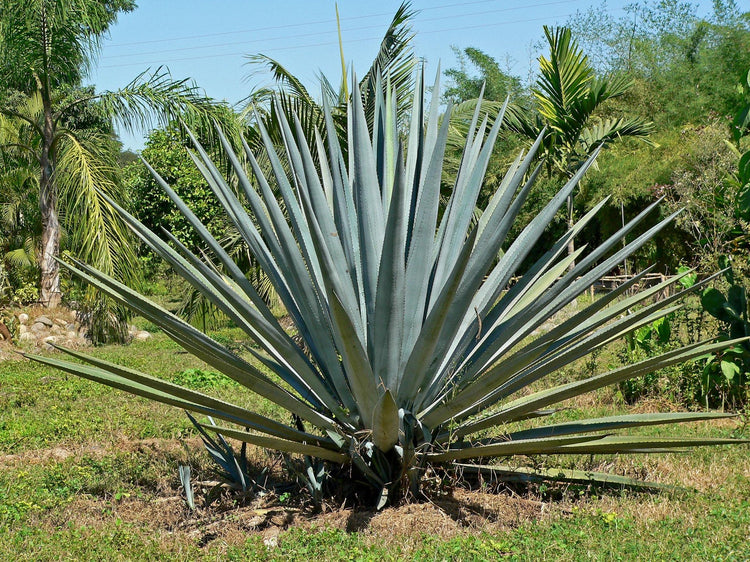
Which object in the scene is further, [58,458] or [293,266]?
[58,458]

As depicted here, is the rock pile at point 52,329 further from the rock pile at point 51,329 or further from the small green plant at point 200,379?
the small green plant at point 200,379

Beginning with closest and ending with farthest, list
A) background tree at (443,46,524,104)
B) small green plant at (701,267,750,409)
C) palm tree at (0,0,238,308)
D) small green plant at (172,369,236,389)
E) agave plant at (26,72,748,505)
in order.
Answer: agave plant at (26,72,748,505)
small green plant at (701,267,750,409)
small green plant at (172,369,236,389)
palm tree at (0,0,238,308)
background tree at (443,46,524,104)

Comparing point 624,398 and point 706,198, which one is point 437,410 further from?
point 706,198

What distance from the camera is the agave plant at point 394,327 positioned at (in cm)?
348

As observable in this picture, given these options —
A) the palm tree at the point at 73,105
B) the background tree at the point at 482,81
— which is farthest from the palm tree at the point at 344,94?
the background tree at the point at 482,81

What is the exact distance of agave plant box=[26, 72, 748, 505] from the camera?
348 centimetres

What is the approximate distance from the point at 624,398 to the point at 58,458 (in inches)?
187

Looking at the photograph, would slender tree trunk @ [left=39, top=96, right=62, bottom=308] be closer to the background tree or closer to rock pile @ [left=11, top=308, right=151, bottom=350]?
rock pile @ [left=11, top=308, right=151, bottom=350]

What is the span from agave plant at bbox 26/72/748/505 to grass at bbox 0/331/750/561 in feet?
0.86

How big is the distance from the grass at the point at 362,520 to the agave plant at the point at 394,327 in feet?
0.86

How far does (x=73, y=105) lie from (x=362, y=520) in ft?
34.7

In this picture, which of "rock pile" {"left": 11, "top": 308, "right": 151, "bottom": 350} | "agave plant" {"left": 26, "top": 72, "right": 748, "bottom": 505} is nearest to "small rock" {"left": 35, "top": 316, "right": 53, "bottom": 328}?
"rock pile" {"left": 11, "top": 308, "right": 151, "bottom": 350}

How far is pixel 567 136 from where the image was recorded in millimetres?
12977

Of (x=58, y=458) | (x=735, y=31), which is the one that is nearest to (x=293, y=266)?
(x=58, y=458)
